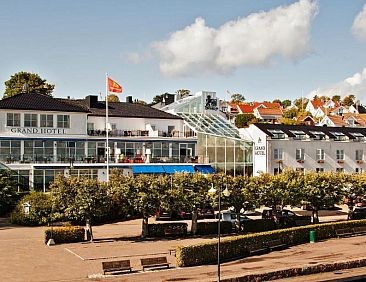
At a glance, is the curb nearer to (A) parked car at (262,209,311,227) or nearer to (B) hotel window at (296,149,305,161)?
(A) parked car at (262,209,311,227)

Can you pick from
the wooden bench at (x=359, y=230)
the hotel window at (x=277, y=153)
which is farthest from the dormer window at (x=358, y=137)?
the wooden bench at (x=359, y=230)

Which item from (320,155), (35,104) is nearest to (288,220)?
(320,155)

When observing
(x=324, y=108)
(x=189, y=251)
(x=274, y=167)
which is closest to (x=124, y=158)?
(x=274, y=167)

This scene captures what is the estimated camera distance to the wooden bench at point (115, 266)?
30297mm

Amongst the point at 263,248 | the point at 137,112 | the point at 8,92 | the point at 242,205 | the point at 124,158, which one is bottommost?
the point at 263,248

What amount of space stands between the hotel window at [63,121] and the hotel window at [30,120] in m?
2.56

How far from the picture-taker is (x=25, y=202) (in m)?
47.2

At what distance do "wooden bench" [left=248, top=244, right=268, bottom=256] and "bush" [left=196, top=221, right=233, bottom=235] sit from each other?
6663mm

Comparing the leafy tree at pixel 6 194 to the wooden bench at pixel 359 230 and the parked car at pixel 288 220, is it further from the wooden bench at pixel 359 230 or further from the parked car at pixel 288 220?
the wooden bench at pixel 359 230

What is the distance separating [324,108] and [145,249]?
11540cm

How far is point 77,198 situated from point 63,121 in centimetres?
2337

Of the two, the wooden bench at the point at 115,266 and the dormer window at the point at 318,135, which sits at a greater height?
the dormer window at the point at 318,135

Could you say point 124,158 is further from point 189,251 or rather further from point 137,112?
point 189,251

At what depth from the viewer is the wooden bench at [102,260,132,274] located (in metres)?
30.3
